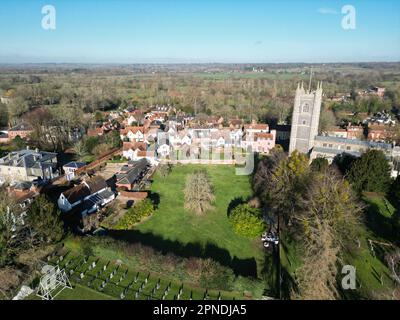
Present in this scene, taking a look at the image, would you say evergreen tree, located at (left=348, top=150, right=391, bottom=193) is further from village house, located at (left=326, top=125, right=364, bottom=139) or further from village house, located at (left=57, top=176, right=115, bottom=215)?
village house, located at (left=57, top=176, right=115, bottom=215)

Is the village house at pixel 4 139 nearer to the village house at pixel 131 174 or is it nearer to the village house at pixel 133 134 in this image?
the village house at pixel 133 134

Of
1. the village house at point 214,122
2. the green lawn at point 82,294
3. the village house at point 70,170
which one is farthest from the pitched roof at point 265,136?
the green lawn at point 82,294

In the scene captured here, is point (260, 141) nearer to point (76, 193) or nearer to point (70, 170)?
point (70, 170)

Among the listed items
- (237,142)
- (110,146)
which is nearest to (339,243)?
(237,142)

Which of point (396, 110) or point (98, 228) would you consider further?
point (396, 110)
